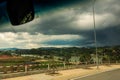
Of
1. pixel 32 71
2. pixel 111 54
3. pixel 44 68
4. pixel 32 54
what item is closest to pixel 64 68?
pixel 44 68

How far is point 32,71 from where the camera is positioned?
32406 mm

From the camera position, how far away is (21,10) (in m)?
4.11

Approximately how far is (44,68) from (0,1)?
32294 millimetres

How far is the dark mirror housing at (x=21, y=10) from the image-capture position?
407cm

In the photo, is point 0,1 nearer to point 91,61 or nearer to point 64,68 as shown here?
point 64,68

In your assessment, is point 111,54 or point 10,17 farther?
point 111,54

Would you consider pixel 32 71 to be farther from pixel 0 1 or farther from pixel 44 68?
pixel 0 1

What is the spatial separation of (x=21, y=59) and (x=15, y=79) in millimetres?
20923

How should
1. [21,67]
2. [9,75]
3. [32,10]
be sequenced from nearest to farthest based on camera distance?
1. [32,10]
2. [9,75]
3. [21,67]

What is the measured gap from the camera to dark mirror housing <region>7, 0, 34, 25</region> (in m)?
4.07

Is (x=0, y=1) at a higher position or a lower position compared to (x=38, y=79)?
higher

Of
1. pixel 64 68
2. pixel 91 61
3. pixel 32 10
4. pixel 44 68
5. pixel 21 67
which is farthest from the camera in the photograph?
pixel 91 61

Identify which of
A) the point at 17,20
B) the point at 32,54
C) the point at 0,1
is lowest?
the point at 32,54

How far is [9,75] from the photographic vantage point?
91.3ft
